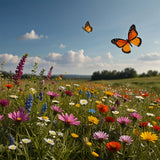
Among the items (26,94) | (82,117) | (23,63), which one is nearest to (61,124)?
(82,117)

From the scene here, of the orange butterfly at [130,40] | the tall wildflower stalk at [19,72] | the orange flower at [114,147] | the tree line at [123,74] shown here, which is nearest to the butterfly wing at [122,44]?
the orange butterfly at [130,40]

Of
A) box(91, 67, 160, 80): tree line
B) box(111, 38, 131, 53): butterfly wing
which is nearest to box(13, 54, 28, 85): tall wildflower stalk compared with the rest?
box(111, 38, 131, 53): butterfly wing

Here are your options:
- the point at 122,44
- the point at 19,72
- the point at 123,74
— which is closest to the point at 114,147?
the point at 19,72

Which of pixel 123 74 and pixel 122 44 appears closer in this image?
pixel 122 44

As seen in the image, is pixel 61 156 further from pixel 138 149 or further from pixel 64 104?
pixel 64 104

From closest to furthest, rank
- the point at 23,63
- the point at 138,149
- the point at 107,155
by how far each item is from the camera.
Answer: the point at 107,155 → the point at 138,149 → the point at 23,63

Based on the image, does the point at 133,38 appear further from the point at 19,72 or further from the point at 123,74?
the point at 123,74

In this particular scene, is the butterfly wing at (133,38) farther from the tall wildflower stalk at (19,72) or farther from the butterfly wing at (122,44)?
the tall wildflower stalk at (19,72)

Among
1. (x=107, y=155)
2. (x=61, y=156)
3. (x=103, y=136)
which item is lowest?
(x=107, y=155)

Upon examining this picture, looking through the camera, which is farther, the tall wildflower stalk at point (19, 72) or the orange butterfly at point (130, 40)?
the orange butterfly at point (130, 40)

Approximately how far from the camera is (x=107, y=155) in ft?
6.39

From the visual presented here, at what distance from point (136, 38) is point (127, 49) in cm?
43

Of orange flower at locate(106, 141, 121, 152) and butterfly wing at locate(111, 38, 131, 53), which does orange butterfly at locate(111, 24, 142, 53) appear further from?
orange flower at locate(106, 141, 121, 152)

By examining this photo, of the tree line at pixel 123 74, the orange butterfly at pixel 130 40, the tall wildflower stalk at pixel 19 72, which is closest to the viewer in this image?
the tall wildflower stalk at pixel 19 72
